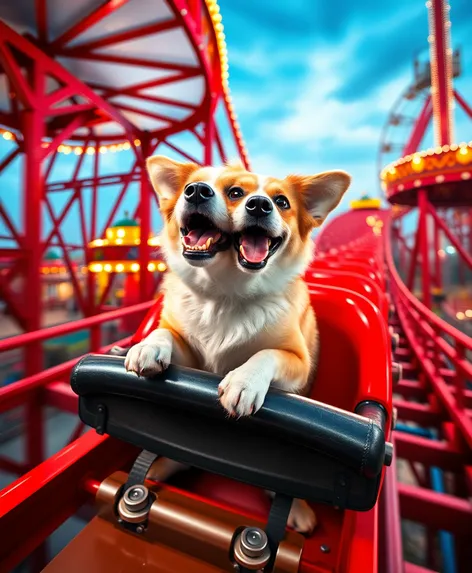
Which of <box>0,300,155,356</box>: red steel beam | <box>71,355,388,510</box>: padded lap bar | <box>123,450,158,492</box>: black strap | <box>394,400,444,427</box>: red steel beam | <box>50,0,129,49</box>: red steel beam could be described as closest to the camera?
<box>71,355,388,510</box>: padded lap bar

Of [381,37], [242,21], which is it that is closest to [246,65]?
[242,21]

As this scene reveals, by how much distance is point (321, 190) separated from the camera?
3.14 feet

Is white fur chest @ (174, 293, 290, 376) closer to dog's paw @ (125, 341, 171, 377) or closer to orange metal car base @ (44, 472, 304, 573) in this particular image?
dog's paw @ (125, 341, 171, 377)

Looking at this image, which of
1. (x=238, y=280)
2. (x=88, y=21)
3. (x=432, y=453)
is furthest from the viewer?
(x=88, y=21)

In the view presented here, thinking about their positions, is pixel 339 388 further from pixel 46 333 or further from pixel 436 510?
pixel 46 333

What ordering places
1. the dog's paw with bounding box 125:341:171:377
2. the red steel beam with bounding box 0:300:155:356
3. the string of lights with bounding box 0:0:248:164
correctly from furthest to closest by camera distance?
the string of lights with bounding box 0:0:248:164 → the red steel beam with bounding box 0:300:155:356 → the dog's paw with bounding box 125:341:171:377

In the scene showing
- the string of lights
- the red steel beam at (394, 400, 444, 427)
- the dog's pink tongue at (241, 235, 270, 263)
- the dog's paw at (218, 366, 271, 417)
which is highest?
the string of lights

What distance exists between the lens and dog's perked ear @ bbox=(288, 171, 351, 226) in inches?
36.3

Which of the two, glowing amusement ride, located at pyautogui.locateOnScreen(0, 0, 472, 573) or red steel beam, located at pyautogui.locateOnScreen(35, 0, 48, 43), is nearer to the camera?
glowing amusement ride, located at pyautogui.locateOnScreen(0, 0, 472, 573)

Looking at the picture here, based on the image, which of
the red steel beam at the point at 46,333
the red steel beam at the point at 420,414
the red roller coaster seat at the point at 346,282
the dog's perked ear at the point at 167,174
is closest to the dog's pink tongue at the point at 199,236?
the dog's perked ear at the point at 167,174

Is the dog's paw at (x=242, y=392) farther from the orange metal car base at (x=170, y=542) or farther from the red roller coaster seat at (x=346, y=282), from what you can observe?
the red roller coaster seat at (x=346, y=282)

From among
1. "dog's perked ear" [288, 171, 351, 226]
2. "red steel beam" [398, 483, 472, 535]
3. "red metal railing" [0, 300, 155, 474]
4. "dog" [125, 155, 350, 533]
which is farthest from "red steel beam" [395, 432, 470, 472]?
"red metal railing" [0, 300, 155, 474]

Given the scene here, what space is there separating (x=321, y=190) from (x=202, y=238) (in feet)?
1.28

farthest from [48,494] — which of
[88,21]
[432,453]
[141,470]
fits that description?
[88,21]
